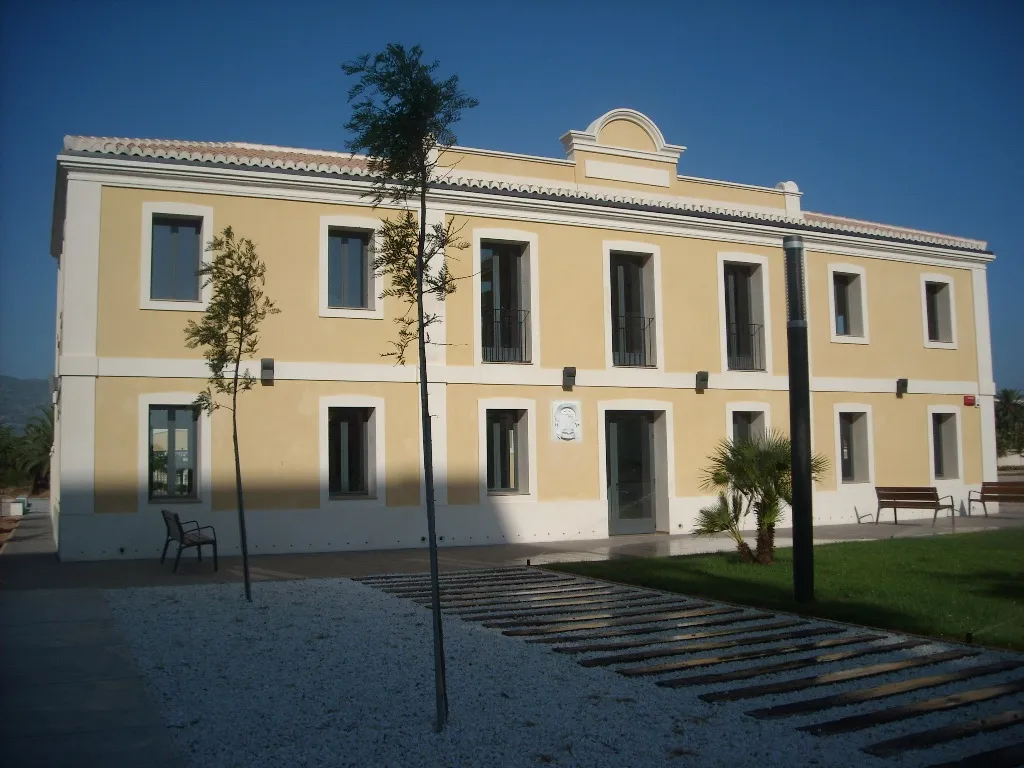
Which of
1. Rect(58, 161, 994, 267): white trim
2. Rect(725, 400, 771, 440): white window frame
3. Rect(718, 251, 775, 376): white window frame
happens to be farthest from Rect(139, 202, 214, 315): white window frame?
Rect(725, 400, 771, 440): white window frame

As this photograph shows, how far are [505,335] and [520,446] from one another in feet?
7.36

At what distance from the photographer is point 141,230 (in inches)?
597

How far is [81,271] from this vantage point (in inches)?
581

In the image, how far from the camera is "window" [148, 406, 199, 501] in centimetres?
1522

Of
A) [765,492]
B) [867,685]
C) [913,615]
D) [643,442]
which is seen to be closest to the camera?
[867,685]

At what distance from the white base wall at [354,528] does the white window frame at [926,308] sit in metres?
7.79

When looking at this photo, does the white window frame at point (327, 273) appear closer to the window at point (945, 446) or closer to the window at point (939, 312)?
the window at point (939, 312)

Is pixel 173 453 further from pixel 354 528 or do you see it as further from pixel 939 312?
pixel 939 312

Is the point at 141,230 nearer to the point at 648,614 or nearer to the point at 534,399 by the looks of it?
the point at 534,399

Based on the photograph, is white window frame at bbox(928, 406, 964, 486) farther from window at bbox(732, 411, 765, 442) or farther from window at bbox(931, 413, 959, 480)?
window at bbox(732, 411, 765, 442)

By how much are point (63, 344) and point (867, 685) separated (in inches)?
508

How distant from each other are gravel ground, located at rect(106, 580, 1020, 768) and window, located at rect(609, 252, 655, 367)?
1132cm

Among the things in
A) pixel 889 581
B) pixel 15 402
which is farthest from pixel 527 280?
pixel 15 402

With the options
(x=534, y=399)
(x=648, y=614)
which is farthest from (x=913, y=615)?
(x=534, y=399)
